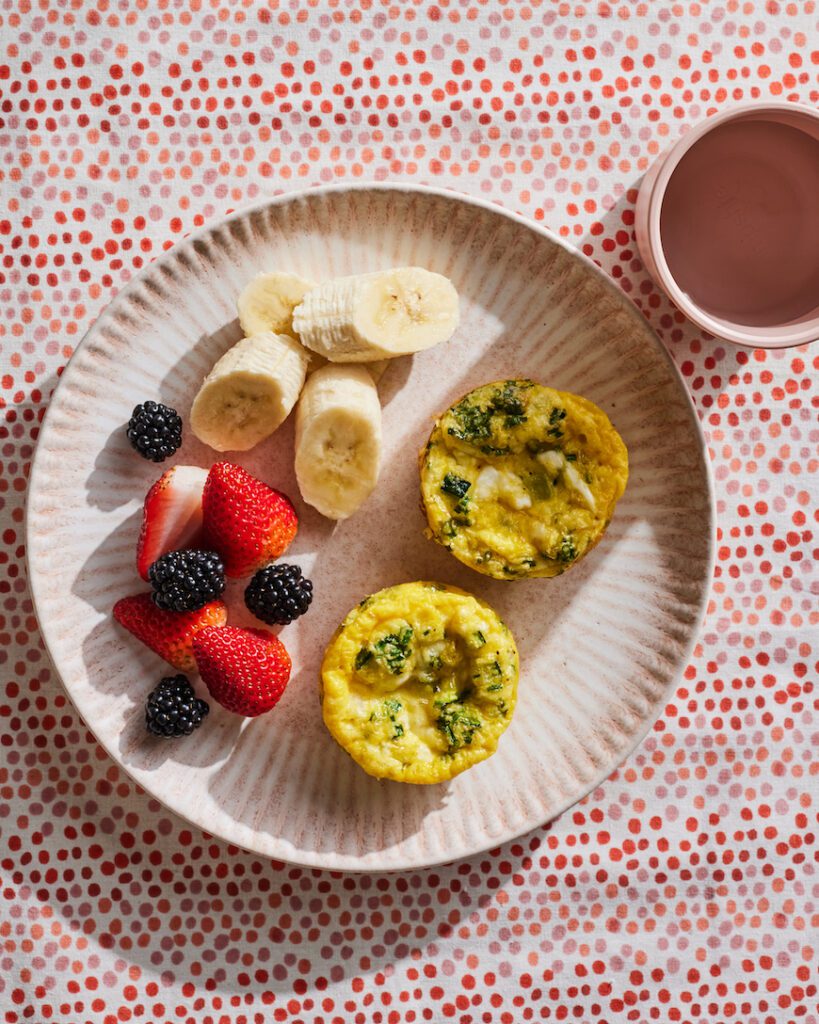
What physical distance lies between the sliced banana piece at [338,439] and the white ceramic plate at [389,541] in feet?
0.31

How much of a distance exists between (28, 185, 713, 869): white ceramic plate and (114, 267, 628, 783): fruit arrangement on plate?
11cm

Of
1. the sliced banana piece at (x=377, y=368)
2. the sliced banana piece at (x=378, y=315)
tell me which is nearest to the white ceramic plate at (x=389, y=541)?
the sliced banana piece at (x=377, y=368)

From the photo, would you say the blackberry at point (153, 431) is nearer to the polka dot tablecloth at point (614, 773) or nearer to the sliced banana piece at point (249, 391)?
the sliced banana piece at point (249, 391)

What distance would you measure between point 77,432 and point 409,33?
127 centimetres

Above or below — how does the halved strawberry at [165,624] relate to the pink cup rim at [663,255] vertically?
below

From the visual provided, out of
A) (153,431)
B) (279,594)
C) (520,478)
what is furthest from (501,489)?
(153,431)

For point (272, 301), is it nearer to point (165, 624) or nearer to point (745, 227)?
point (165, 624)

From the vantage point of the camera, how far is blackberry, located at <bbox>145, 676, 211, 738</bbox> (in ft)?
6.35

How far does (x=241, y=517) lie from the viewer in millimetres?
1923

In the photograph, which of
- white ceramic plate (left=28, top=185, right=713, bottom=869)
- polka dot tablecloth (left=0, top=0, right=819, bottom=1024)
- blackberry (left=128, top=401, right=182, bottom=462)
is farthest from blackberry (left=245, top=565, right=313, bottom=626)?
polka dot tablecloth (left=0, top=0, right=819, bottom=1024)

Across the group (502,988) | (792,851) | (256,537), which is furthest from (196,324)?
(792,851)

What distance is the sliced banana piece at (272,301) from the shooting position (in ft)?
6.46

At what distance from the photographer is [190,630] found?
6.47 ft

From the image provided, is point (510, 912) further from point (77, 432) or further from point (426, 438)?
→ point (77, 432)
